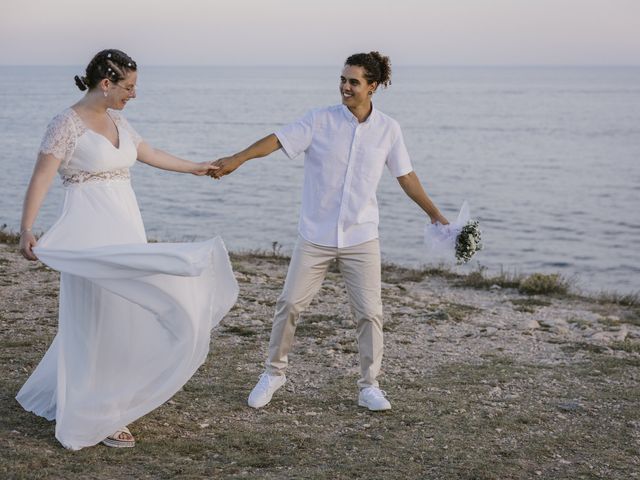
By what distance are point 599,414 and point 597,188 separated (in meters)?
26.6

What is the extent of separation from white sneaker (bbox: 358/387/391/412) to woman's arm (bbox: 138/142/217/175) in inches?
84.6

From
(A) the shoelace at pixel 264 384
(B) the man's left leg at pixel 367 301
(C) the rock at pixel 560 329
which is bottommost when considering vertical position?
(C) the rock at pixel 560 329

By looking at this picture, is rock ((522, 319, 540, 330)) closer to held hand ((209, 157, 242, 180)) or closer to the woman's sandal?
held hand ((209, 157, 242, 180))

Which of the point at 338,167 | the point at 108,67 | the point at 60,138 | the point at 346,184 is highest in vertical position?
the point at 108,67

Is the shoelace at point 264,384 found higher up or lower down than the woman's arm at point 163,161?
lower down

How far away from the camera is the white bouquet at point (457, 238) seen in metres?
7.11

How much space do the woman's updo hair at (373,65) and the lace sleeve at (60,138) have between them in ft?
6.64

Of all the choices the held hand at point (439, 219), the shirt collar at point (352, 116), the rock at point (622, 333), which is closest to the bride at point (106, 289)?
the shirt collar at point (352, 116)

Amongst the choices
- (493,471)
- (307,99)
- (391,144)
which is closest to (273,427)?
(493,471)

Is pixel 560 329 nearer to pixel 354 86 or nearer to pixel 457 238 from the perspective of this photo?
pixel 457 238

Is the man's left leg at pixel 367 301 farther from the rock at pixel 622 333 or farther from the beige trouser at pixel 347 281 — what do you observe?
the rock at pixel 622 333

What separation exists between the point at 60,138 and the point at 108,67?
55 cm

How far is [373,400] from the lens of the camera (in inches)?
266

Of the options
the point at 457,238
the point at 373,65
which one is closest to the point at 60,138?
the point at 373,65
